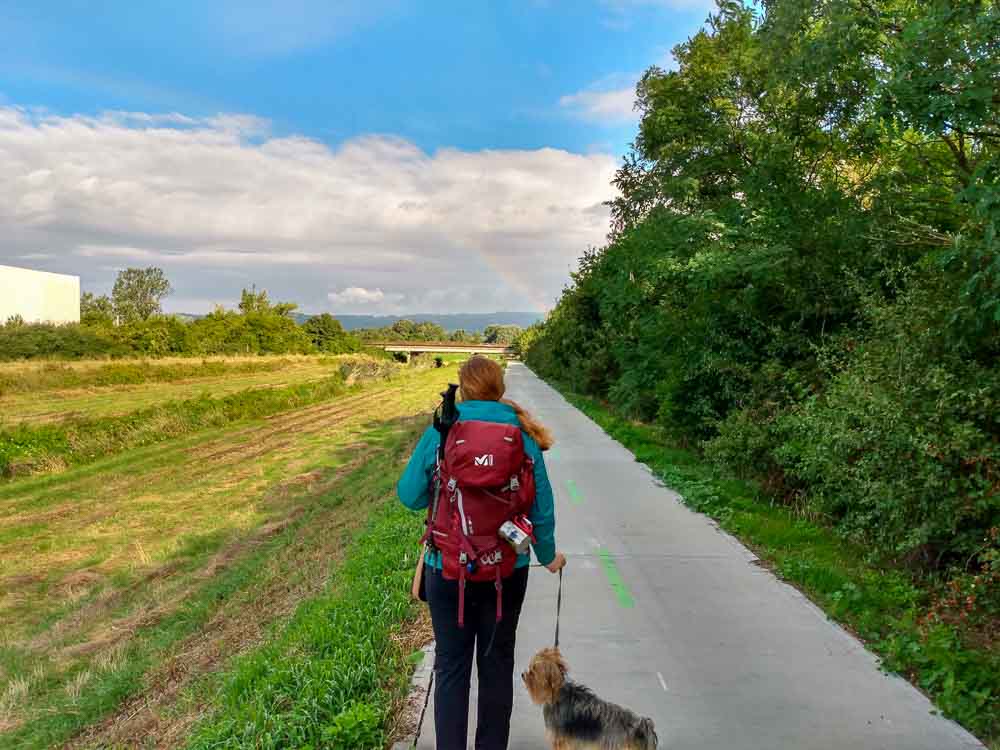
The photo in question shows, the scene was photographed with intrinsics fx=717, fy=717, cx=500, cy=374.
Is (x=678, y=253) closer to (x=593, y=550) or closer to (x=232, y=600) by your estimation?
(x=593, y=550)

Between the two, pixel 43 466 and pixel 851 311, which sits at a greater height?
pixel 851 311

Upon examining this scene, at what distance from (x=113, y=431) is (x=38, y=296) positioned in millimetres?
59363

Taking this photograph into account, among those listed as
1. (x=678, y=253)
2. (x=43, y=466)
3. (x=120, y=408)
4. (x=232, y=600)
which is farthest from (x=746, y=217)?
(x=120, y=408)

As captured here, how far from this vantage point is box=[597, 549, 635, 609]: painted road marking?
6.04 meters

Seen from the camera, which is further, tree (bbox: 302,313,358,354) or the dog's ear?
tree (bbox: 302,313,358,354)

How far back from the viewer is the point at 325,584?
788 centimetres

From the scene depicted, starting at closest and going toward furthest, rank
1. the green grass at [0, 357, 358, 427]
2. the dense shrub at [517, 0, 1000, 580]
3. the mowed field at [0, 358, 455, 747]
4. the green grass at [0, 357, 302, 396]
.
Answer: the dense shrub at [517, 0, 1000, 580] < the mowed field at [0, 358, 455, 747] < the green grass at [0, 357, 358, 427] < the green grass at [0, 357, 302, 396]

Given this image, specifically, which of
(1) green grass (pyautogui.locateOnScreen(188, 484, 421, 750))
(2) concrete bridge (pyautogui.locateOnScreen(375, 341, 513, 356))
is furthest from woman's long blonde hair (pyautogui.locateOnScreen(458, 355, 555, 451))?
(2) concrete bridge (pyautogui.locateOnScreen(375, 341, 513, 356))

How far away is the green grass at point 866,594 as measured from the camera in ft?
14.2

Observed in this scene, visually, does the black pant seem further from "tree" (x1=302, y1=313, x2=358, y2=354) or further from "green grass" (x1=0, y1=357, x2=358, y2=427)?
"tree" (x1=302, y1=313, x2=358, y2=354)

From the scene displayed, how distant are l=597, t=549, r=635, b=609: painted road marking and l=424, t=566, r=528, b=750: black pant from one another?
9.22 feet

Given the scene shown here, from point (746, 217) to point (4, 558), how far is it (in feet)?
44.7

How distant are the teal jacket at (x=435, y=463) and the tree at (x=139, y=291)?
4358 inches

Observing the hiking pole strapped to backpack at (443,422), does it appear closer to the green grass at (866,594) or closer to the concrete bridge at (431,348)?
the green grass at (866,594)
